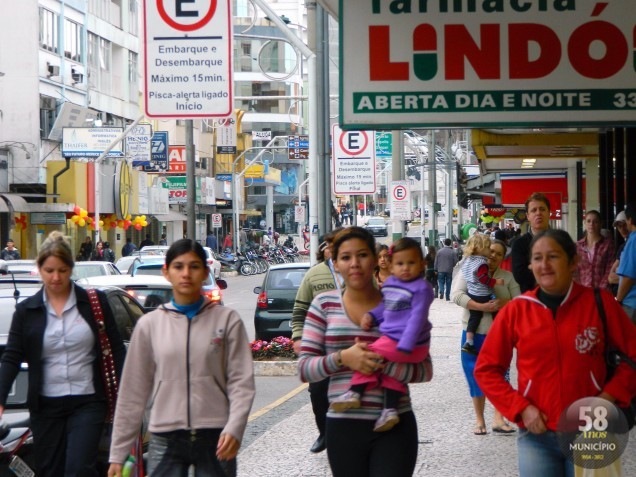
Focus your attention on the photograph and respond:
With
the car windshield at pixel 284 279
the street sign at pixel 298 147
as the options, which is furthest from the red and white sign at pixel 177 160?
the car windshield at pixel 284 279

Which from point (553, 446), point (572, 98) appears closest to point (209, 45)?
point (572, 98)

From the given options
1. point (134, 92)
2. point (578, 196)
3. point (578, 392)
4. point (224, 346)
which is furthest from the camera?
point (134, 92)

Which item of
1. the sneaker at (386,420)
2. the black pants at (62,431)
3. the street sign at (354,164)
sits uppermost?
the street sign at (354,164)

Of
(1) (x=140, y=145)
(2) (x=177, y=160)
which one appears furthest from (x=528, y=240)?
(2) (x=177, y=160)

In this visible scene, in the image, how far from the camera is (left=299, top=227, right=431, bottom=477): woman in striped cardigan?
5.52 metres

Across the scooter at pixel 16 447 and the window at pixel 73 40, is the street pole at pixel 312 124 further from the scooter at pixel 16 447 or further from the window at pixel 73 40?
the window at pixel 73 40

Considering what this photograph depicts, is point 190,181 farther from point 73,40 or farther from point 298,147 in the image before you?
point 298,147

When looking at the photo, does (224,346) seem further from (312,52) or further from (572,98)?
(312,52)

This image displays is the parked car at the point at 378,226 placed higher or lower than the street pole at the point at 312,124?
lower

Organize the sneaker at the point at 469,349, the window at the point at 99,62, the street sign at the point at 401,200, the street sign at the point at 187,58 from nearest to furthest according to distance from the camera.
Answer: the street sign at the point at 187,58, the sneaker at the point at 469,349, the street sign at the point at 401,200, the window at the point at 99,62

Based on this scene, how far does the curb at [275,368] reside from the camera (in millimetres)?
16594

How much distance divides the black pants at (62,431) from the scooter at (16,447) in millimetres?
280

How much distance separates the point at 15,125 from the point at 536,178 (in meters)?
25.4

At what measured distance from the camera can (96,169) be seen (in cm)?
4512
